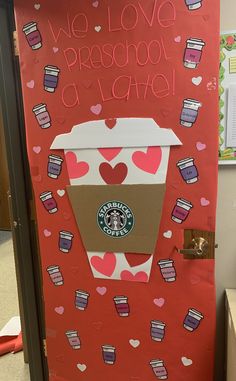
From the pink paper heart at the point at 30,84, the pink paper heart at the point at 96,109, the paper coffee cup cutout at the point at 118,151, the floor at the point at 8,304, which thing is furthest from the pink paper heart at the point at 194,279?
the floor at the point at 8,304

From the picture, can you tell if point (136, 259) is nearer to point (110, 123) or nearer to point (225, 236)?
point (225, 236)

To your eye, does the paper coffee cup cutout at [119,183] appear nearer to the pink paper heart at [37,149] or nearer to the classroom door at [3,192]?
the pink paper heart at [37,149]

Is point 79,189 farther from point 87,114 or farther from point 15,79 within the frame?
point 15,79

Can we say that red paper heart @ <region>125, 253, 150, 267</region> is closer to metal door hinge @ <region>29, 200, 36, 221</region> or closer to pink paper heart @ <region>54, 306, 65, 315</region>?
pink paper heart @ <region>54, 306, 65, 315</region>

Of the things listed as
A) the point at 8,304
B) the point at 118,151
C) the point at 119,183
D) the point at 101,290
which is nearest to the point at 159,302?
the point at 101,290

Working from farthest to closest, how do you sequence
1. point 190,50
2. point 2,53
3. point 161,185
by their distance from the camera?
point 2,53, point 161,185, point 190,50

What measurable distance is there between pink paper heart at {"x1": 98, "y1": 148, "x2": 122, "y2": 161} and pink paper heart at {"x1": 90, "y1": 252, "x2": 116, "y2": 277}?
16.6 inches

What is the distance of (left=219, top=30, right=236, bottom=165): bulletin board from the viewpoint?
1411mm

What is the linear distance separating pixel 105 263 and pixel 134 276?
14 centimetres

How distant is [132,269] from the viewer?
151cm

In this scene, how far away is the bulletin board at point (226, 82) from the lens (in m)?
1.41

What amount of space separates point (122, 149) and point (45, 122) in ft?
1.17

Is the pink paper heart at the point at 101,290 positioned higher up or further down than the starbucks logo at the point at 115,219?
further down

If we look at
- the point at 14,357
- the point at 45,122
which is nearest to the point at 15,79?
the point at 45,122
